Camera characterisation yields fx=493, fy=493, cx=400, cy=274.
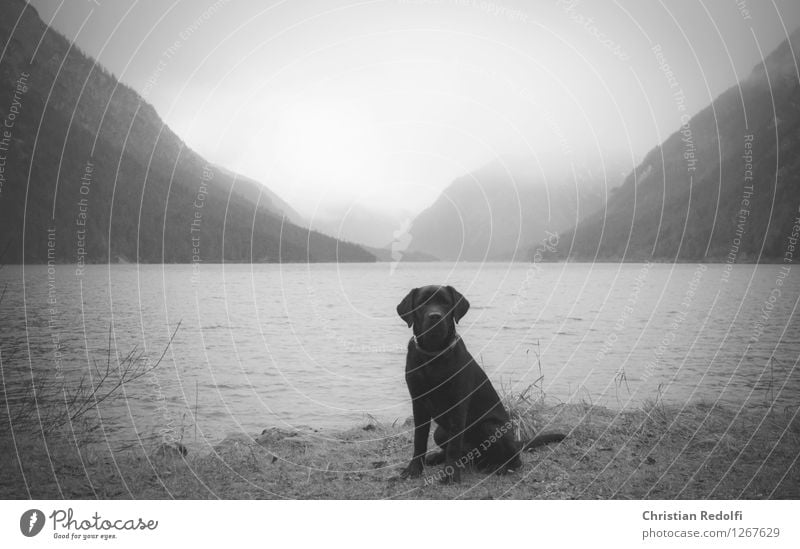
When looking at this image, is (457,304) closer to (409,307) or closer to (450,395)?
(409,307)

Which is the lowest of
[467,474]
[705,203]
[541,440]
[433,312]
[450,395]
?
[467,474]

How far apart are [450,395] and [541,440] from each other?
1890 mm

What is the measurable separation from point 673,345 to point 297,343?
16.7 m

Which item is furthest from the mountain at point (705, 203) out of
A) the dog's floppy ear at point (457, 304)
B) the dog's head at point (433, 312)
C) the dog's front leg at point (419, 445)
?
the dog's front leg at point (419, 445)

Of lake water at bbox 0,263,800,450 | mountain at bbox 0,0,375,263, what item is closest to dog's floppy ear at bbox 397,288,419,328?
lake water at bbox 0,263,800,450

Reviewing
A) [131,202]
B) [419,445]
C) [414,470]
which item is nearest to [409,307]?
[419,445]

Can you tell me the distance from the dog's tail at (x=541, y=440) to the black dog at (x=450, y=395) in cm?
63

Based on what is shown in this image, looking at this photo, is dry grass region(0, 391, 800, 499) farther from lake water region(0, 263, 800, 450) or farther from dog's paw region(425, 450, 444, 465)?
lake water region(0, 263, 800, 450)

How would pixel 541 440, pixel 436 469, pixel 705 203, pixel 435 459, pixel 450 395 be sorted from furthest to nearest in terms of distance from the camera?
pixel 705 203, pixel 541 440, pixel 435 459, pixel 436 469, pixel 450 395

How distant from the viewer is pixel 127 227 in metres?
114

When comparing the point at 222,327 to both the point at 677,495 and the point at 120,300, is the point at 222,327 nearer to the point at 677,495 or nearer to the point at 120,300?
the point at 120,300

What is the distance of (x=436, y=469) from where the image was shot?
576 cm

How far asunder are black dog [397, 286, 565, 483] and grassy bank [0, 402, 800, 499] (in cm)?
27
